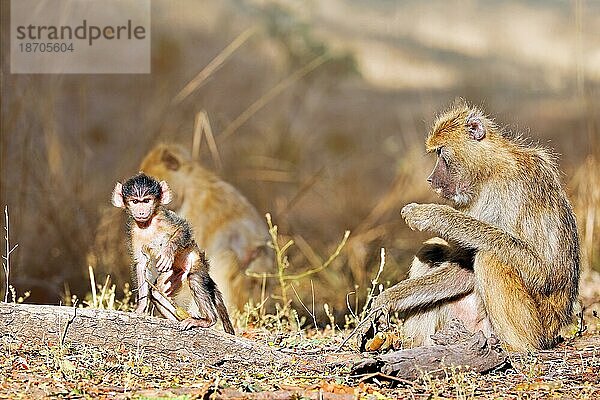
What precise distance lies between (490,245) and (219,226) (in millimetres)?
3636

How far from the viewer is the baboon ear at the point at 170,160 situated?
8.14 m

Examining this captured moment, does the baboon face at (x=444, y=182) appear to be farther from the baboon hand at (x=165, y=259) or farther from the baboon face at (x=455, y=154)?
the baboon hand at (x=165, y=259)

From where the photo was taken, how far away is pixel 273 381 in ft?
14.3

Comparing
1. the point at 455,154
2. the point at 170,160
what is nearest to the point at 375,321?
the point at 455,154

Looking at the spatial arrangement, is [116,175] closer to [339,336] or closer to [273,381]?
[339,336]

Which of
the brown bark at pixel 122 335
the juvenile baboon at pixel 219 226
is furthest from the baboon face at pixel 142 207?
the juvenile baboon at pixel 219 226

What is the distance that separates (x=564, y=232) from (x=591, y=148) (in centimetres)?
407

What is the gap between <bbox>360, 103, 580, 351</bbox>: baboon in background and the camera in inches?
201

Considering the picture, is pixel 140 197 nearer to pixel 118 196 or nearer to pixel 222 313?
pixel 118 196

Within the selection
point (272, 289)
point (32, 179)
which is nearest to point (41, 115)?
point (32, 179)

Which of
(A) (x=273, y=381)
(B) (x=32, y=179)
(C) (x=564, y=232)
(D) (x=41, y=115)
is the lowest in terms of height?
(A) (x=273, y=381)

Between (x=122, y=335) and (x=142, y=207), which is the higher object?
(x=142, y=207)

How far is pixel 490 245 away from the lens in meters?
5.07
